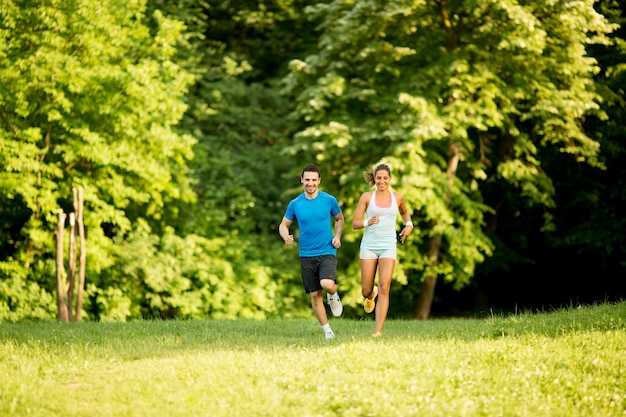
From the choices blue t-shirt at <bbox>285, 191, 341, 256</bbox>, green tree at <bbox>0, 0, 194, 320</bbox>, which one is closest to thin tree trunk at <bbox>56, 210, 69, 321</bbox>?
green tree at <bbox>0, 0, 194, 320</bbox>

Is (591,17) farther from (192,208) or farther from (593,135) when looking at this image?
(192,208)

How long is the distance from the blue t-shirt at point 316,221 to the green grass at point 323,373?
1.25m

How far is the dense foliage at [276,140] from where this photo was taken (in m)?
20.8

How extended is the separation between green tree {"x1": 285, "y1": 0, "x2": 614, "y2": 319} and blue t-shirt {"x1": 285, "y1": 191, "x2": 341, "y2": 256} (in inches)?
399

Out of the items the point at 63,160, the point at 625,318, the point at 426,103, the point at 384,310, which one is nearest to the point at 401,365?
the point at 384,310

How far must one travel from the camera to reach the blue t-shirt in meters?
11.2

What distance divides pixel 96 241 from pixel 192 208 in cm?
385

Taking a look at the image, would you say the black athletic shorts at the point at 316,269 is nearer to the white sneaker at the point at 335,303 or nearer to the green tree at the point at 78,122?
the white sneaker at the point at 335,303

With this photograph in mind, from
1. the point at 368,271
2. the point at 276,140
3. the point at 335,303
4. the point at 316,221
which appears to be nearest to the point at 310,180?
the point at 316,221

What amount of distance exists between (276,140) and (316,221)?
1618 cm

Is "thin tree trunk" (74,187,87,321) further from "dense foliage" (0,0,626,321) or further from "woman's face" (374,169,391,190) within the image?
"woman's face" (374,169,391,190)

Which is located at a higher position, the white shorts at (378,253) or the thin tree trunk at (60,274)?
the white shorts at (378,253)

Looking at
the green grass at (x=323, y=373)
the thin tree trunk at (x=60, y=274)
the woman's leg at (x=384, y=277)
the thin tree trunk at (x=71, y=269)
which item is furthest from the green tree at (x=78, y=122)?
the woman's leg at (x=384, y=277)

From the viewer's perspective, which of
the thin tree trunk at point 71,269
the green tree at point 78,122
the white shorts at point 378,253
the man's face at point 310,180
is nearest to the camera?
the man's face at point 310,180
